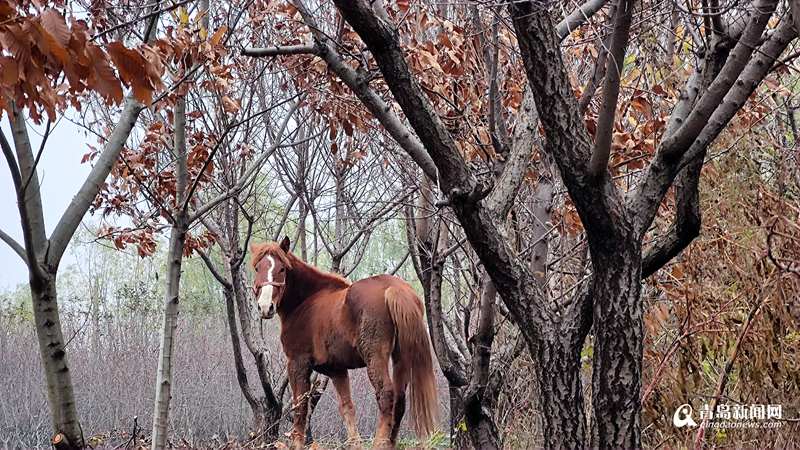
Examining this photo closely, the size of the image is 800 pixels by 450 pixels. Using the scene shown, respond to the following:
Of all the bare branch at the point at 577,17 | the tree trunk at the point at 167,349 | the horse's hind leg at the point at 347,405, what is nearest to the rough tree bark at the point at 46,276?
the tree trunk at the point at 167,349

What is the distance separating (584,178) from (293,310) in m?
1.66

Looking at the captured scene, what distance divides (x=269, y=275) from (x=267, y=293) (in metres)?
0.07

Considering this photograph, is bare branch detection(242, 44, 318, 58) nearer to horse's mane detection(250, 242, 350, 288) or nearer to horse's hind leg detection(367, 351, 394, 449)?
horse's mane detection(250, 242, 350, 288)

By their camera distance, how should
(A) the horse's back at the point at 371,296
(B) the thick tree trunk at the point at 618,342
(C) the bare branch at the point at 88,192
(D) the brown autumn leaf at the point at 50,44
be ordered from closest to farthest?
(D) the brown autumn leaf at the point at 50,44 < (B) the thick tree trunk at the point at 618,342 < (C) the bare branch at the point at 88,192 < (A) the horse's back at the point at 371,296

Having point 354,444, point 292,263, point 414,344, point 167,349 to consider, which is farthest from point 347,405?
point 167,349

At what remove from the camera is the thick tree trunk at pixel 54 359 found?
1.99 meters

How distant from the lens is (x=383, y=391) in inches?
115

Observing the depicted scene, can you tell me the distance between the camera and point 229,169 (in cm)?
394

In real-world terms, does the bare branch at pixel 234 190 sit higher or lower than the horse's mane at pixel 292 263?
higher

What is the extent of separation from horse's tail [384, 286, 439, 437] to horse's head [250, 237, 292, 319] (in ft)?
1.26

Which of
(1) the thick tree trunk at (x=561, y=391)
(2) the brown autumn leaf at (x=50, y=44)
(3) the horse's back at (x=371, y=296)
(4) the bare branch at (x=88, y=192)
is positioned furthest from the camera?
(3) the horse's back at (x=371, y=296)

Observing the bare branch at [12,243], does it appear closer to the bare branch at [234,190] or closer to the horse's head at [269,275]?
the bare branch at [234,190]

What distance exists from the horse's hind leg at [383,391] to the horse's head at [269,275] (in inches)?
16.0

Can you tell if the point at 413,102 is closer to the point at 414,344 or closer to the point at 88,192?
the point at 88,192
